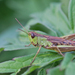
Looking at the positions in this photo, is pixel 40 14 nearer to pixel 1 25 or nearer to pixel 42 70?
pixel 1 25

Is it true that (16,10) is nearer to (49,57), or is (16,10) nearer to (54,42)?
(54,42)

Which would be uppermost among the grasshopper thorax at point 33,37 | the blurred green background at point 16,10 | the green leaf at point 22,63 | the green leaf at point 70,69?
the blurred green background at point 16,10

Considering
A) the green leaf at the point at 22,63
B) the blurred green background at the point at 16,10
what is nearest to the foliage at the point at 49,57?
the green leaf at the point at 22,63

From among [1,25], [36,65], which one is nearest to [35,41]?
[36,65]

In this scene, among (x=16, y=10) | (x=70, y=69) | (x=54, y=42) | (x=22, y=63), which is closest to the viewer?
(x=70, y=69)

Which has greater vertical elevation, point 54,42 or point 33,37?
point 33,37

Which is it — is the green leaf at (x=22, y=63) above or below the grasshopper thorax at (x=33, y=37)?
below

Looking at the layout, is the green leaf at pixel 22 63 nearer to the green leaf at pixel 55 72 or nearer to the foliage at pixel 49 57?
the foliage at pixel 49 57

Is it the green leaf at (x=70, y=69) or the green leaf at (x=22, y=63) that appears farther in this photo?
the green leaf at (x=22, y=63)

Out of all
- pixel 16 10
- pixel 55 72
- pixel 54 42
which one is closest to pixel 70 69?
pixel 55 72

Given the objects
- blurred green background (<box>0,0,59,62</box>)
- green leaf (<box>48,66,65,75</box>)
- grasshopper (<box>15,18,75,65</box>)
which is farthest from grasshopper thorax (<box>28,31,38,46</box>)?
blurred green background (<box>0,0,59,62</box>)

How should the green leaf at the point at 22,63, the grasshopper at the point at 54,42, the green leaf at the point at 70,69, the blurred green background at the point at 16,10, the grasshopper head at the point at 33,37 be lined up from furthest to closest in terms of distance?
1. the blurred green background at the point at 16,10
2. the grasshopper head at the point at 33,37
3. the grasshopper at the point at 54,42
4. the green leaf at the point at 22,63
5. the green leaf at the point at 70,69
